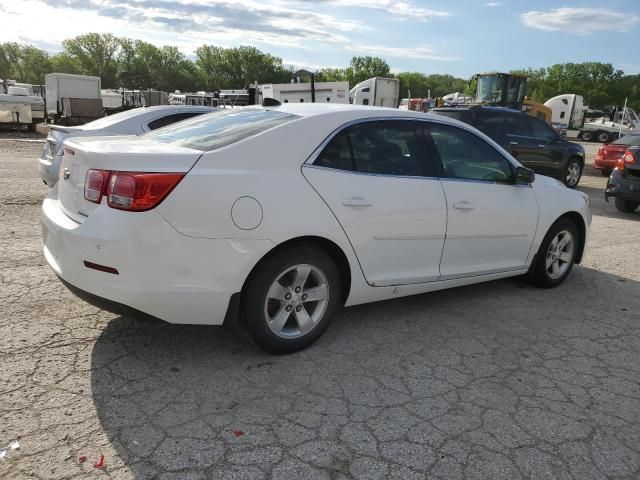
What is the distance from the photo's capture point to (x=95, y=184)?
2.99 m

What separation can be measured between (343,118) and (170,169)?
1285 mm

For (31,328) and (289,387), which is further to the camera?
(31,328)

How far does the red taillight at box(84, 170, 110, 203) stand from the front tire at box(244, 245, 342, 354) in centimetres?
96

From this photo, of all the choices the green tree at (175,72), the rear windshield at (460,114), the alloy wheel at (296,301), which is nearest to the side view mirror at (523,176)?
the alloy wheel at (296,301)

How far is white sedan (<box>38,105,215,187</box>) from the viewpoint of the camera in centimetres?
695

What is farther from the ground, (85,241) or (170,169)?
(170,169)

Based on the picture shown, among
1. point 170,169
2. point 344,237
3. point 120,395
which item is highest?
point 170,169

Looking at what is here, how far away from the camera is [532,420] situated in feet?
9.47

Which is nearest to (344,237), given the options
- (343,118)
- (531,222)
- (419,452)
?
(343,118)

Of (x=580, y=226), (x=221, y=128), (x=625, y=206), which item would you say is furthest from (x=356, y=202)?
(x=625, y=206)

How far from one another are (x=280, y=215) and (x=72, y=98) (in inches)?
856

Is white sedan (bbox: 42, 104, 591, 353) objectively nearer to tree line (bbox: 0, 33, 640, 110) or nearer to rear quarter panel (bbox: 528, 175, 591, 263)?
rear quarter panel (bbox: 528, 175, 591, 263)

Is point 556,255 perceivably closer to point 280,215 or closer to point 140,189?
point 280,215

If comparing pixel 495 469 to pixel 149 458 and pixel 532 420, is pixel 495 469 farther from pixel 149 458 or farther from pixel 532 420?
pixel 149 458
